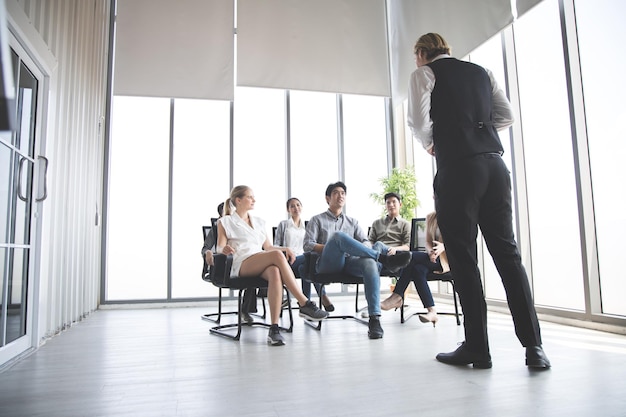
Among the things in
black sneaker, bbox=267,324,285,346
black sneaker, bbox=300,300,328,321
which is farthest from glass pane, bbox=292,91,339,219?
black sneaker, bbox=267,324,285,346

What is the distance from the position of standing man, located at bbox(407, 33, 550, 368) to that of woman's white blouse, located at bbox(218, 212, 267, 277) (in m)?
1.56

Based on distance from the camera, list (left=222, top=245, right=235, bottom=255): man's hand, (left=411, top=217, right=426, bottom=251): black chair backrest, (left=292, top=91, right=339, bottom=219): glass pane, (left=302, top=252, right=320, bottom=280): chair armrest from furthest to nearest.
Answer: (left=292, top=91, right=339, bottom=219): glass pane < (left=411, top=217, right=426, bottom=251): black chair backrest < (left=302, top=252, right=320, bottom=280): chair armrest < (left=222, top=245, right=235, bottom=255): man's hand

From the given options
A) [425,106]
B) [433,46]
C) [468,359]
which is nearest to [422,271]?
[468,359]

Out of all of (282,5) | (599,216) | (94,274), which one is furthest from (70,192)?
(599,216)

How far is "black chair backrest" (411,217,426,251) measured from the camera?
405 cm

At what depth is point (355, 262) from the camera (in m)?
3.38

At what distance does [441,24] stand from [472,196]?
3820 millimetres

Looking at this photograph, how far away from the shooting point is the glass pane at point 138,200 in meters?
5.34

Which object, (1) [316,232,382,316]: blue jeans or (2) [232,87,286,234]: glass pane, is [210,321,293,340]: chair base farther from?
(2) [232,87,286,234]: glass pane

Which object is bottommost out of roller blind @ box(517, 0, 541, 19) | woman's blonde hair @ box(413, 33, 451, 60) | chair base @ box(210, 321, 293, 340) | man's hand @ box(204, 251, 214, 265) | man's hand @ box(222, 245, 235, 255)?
chair base @ box(210, 321, 293, 340)

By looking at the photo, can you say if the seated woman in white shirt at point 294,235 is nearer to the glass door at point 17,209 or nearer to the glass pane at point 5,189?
the glass door at point 17,209

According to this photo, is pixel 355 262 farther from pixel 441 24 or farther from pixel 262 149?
pixel 441 24

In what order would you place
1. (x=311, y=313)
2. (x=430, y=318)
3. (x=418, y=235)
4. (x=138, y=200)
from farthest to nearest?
(x=138, y=200), (x=418, y=235), (x=430, y=318), (x=311, y=313)

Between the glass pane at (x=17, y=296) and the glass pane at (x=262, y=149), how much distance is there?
10.7ft
